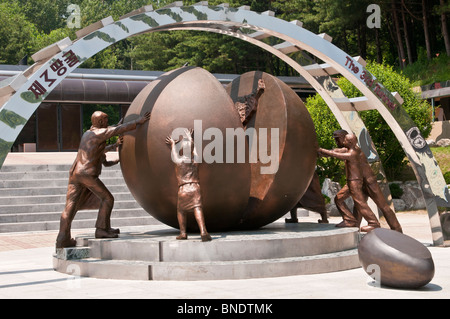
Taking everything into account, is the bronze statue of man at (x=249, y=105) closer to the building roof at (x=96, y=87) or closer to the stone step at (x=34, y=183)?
the stone step at (x=34, y=183)

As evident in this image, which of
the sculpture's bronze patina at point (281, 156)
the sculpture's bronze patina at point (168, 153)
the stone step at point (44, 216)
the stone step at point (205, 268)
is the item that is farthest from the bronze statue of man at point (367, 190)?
the stone step at point (44, 216)

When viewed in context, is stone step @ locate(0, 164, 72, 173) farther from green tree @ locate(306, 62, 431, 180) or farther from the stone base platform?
the stone base platform

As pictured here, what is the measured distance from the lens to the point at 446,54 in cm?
3831

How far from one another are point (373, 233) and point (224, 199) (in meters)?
2.48

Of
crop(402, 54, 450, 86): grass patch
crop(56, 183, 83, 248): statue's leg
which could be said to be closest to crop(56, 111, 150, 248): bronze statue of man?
crop(56, 183, 83, 248): statue's leg

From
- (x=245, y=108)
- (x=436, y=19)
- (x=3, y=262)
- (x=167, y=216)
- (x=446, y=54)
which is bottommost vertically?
(x=3, y=262)

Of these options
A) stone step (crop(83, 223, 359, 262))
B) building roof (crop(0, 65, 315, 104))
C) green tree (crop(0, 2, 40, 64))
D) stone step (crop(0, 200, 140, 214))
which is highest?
green tree (crop(0, 2, 40, 64))

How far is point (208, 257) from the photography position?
871 centimetres

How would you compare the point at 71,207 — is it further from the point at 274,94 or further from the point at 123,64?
the point at 123,64

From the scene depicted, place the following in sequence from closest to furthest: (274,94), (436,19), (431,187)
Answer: (274,94) → (431,187) → (436,19)

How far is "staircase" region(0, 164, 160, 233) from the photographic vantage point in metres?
16.3

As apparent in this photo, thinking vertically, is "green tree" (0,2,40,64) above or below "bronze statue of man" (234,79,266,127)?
above

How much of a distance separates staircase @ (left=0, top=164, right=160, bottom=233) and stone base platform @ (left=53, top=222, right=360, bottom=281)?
6.99 m

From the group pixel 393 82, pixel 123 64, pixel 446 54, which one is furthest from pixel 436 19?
pixel 123 64
